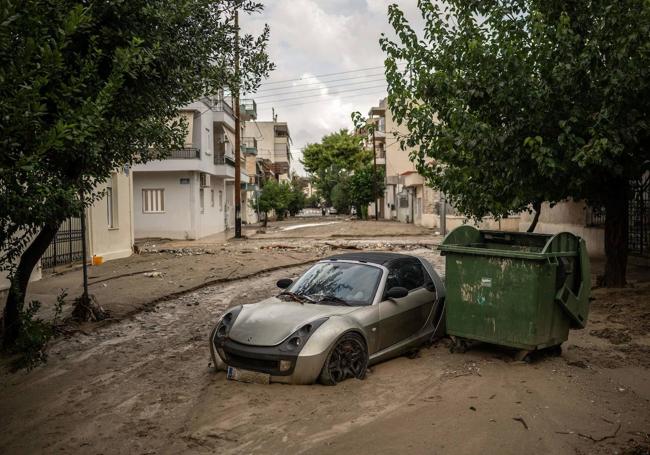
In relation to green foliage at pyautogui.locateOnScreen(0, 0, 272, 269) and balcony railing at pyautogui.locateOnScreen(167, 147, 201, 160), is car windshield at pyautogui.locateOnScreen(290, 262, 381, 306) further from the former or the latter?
balcony railing at pyautogui.locateOnScreen(167, 147, 201, 160)

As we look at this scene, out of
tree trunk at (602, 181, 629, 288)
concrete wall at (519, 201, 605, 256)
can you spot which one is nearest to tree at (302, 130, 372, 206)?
concrete wall at (519, 201, 605, 256)

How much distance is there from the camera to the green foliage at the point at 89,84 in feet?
14.0

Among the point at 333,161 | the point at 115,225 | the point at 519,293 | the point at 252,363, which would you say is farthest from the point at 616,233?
the point at 333,161

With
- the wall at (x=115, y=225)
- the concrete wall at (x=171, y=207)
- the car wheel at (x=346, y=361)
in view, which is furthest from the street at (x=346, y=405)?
the concrete wall at (x=171, y=207)

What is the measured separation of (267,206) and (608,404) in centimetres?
3878

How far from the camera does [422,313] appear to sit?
771cm

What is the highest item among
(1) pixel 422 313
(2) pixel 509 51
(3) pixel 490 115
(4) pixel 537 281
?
(2) pixel 509 51

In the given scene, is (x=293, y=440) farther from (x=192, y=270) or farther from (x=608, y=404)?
(x=192, y=270)

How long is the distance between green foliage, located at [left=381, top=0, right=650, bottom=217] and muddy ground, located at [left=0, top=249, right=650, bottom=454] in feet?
9.52

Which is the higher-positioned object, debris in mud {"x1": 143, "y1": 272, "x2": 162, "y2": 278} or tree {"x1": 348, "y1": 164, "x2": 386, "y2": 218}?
tree {"x1": 348, "y1": 164, "x2": 386, "y2": 218}

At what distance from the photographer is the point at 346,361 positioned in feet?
21.0

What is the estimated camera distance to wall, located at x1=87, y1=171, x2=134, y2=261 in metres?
17.6

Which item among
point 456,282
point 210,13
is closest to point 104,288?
point 210,13

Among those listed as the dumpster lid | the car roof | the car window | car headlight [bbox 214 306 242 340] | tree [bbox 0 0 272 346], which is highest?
tree [bbox 0 0 272 346]
